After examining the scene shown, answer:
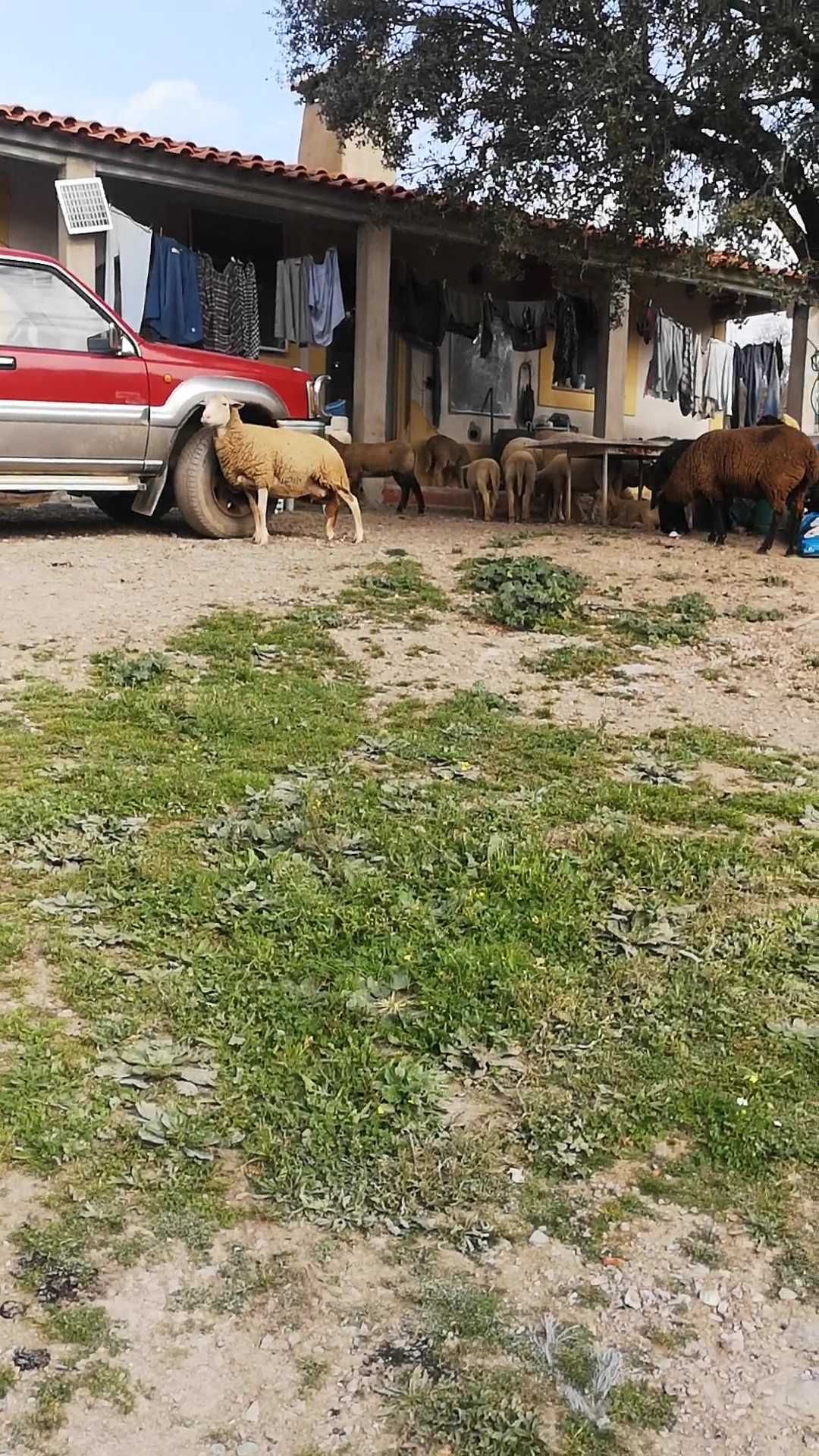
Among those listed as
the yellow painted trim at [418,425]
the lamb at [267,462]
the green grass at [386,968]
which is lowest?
the green grass at [386,968]

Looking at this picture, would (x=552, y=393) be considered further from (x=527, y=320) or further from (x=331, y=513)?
(x=331, y=513)

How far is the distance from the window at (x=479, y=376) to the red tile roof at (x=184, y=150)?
3.63 metres

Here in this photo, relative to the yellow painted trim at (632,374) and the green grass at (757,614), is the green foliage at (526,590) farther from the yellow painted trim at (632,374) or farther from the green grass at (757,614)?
the yellow painted trim at (632,374)

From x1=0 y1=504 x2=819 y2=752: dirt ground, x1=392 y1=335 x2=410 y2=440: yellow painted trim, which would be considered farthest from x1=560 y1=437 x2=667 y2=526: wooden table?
x1=392 y1=335 x2=410 y2=440: yellow painted trim

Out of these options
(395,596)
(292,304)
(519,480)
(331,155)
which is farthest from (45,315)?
(331,155)

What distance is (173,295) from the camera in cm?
1248

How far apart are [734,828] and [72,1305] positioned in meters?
2.87

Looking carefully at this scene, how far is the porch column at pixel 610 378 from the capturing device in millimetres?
15789

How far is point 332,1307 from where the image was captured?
219 centimetres

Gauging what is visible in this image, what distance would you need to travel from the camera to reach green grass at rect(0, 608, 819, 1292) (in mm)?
2553

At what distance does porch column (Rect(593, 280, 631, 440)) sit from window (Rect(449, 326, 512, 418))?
1.33 m

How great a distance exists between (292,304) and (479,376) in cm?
381

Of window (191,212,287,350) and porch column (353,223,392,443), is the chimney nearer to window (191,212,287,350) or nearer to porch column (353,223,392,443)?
window (191,212,287,350)

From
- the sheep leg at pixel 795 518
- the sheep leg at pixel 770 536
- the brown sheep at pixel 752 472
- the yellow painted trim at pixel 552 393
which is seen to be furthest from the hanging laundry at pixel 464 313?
the sheep leg at pixel 770 536
